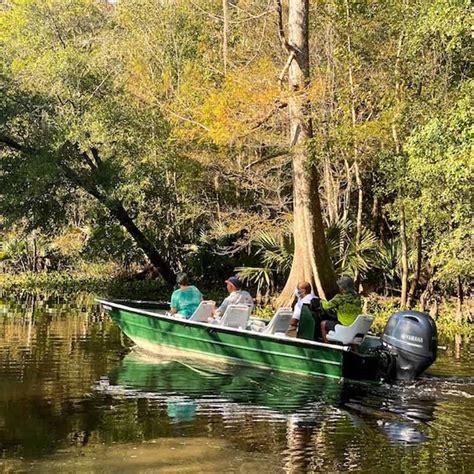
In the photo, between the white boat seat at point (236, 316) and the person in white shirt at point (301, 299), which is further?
the white boat seat at point (236, 316)

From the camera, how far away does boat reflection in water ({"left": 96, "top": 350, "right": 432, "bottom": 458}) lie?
8281 mm

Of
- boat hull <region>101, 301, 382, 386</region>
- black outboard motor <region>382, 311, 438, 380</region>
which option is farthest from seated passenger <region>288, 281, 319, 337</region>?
black outboard motor <region>382, 311, 438, 380</region>

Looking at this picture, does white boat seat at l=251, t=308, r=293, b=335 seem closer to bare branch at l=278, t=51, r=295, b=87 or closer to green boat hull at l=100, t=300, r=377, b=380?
green boat hull at l=100, t=300, r=377, b=380

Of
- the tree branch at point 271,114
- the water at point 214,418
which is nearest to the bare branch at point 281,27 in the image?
the tree branch at point 271,114

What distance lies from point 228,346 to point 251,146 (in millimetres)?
9832

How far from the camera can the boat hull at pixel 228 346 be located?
10.9m

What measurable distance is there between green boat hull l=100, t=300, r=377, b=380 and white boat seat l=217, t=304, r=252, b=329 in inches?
14.1

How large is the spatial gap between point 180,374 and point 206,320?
5.19 ft

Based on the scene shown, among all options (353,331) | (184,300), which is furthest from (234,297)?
(353,331)

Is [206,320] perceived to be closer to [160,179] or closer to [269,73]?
[269,73]

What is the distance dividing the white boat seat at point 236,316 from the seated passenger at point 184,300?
3.11 ft

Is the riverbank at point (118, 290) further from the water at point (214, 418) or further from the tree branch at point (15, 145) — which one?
the tree branch at point (15, 145)

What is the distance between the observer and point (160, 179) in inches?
1027

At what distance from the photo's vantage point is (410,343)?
34.1 feet
